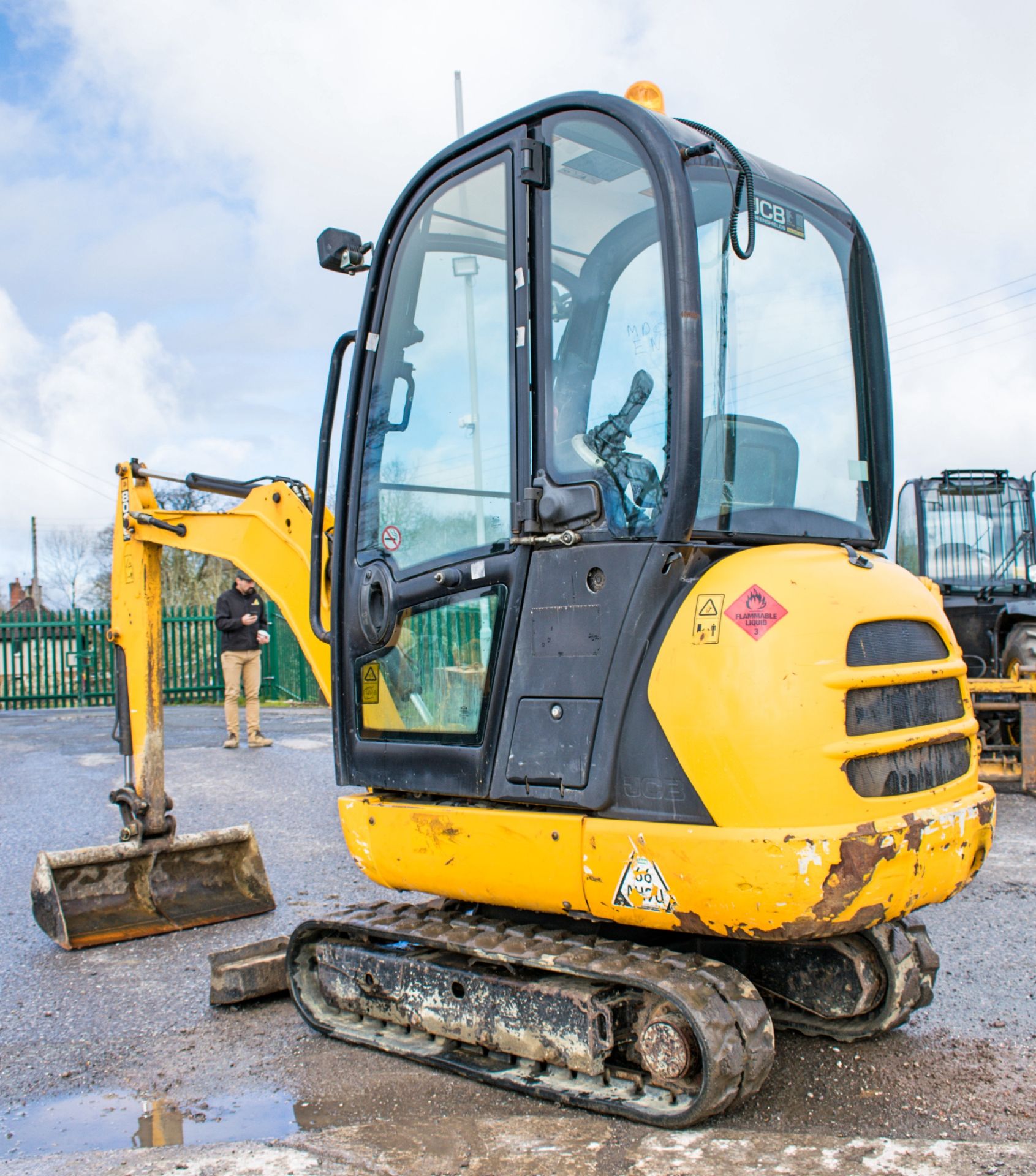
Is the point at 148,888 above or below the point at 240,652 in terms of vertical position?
below

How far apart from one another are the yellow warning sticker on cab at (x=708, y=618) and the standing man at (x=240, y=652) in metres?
9.29

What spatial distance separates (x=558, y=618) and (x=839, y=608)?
0.78 metres

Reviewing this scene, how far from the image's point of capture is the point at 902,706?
3.10m

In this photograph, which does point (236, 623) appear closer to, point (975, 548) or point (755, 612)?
point (975, 548)

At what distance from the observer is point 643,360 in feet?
10.2

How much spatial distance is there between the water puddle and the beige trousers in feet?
27.2

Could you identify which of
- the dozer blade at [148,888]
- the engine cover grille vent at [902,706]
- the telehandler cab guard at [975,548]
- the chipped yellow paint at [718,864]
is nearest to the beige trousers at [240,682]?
the dozer blade at [148,888]

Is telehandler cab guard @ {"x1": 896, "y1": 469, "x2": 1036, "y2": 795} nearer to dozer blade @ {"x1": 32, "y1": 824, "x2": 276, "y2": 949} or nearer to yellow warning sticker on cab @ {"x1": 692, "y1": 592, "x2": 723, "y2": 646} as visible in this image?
dozer blade @ {"x1": 32, "y1": 824, "x2": 276, "y2": 949}

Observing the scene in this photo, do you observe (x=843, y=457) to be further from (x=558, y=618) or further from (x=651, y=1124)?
(x=651, y=1124)

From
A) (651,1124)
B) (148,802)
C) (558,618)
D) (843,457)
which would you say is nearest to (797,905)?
(651,1124)

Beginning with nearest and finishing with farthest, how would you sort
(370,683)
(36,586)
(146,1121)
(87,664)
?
(146,1121) < (370,683) < (87,664) < (36,586)

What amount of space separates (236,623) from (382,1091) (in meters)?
8.84

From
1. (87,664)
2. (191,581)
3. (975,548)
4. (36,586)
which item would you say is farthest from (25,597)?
(975,548)

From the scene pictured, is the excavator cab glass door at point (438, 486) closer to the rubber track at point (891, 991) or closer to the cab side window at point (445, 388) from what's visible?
the cab side window at point (445, 388)
